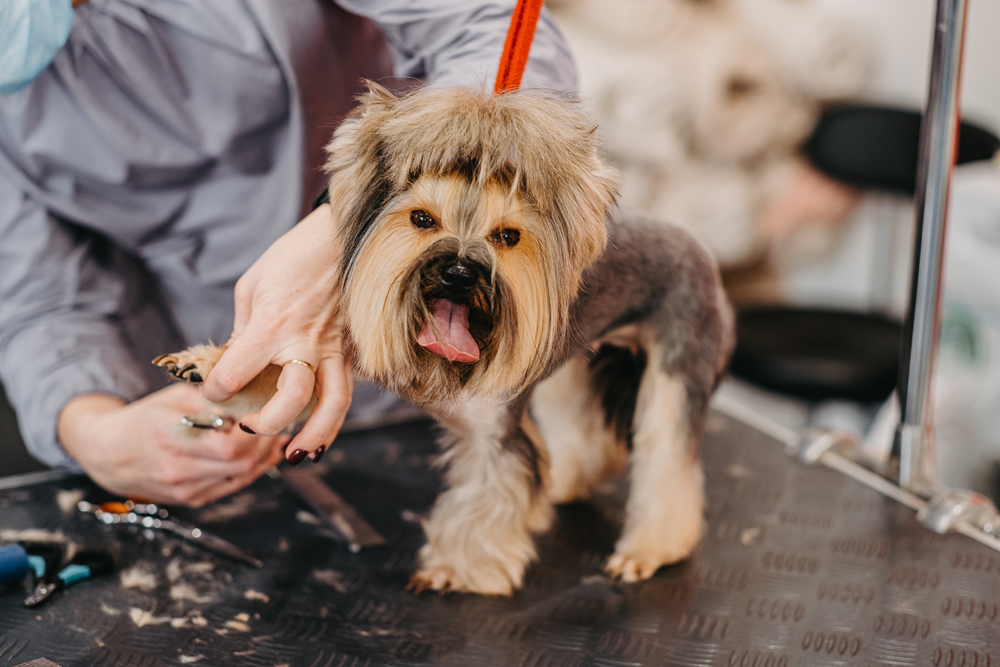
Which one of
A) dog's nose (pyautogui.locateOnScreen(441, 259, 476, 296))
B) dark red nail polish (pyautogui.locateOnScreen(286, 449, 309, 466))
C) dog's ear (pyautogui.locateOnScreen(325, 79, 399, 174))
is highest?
dog's ear (pyautogui.locateOnScreen(325, 79, 399, 174))

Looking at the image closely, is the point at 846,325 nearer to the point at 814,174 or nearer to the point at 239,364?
the point at 814,174

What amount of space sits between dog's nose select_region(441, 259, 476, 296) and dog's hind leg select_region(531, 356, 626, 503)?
1.61ft

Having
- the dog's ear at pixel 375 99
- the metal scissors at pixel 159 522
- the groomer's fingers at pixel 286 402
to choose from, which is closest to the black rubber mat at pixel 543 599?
the metal scissors at pixel 159 522

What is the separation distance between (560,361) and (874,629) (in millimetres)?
461

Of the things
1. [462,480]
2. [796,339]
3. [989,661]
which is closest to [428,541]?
[462,480]

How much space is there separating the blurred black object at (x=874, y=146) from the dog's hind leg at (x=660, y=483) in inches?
61.8

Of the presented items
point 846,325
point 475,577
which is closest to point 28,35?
point 475,577

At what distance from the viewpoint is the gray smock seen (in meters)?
1.05

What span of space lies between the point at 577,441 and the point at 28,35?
2.65 ft

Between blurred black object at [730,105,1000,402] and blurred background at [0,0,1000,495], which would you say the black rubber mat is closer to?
blurred black object at [730,105,1000,402]

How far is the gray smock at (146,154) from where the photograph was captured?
105 cm

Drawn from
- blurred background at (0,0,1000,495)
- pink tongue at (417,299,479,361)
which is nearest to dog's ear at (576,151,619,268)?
pink tongue at (417,299,479,361)

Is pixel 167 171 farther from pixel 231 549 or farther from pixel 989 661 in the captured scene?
pixel 989 661

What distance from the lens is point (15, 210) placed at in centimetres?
113
